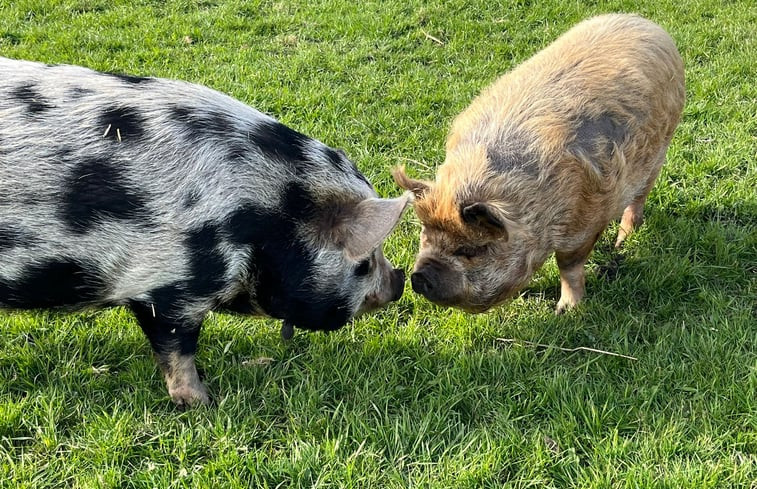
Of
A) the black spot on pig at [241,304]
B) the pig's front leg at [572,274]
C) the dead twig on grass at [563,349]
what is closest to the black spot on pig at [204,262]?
the black spot on pig at [241,304]

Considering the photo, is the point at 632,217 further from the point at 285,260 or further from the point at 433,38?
the point at 433,38

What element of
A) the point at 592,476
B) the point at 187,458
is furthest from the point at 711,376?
the point at 187,458

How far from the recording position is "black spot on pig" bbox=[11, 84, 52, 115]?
3201 millimetres

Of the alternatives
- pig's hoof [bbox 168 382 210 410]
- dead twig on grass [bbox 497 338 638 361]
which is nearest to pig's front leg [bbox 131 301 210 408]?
pig's hoof [bbox 168 382 210 410]

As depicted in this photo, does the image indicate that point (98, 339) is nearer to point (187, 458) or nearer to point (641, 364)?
point (187, 458)

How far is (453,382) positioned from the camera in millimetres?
3795

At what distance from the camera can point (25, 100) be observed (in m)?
3.23

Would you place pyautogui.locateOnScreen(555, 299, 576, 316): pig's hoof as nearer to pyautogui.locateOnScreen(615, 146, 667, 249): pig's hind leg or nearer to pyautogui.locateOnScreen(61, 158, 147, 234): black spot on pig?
pyautogui.locateOnScreen(615, 146, 667, 249): pig's hind leg

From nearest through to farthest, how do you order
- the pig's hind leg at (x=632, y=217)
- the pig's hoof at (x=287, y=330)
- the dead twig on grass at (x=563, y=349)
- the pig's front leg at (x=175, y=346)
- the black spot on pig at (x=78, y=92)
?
the black spot on pig at (x=78, y=92) < the pig's front leg at (x=175, y=346) < the pig's hoof at (x=287, y=330) < the dead twig on grass at (x=563, y=349) < the pig's hind leg at (x=632, y=217)

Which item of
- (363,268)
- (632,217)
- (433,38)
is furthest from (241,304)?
(433,38)

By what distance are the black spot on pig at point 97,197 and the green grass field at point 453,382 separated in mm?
1066

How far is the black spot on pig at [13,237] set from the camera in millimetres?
3072

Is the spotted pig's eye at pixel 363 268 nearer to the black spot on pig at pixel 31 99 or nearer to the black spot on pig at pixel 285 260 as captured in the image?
the black spot on pig at pixel 285 260

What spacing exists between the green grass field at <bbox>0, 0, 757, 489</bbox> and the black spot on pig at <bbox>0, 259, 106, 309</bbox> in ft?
1.94
